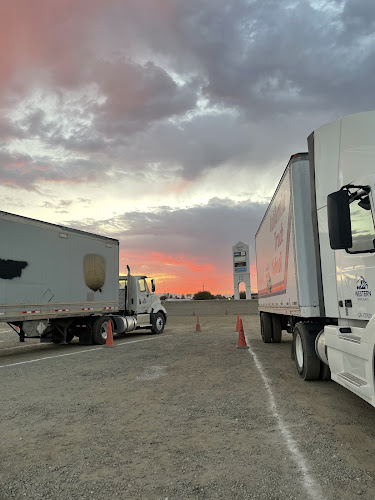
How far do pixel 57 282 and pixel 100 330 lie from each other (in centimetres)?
286

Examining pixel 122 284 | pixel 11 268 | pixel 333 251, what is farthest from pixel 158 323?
pixel 333 251

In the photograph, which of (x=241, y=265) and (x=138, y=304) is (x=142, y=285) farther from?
(x=241, y=265)

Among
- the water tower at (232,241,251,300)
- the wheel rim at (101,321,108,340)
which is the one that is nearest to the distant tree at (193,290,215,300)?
the water tower at (232,241,251,300)

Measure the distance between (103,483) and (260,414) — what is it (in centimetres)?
249

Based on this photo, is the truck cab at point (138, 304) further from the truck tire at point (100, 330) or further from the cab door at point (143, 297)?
the truck tire at point (100, 330)

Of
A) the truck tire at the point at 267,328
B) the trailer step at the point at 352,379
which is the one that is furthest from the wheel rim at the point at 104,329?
the trailer step at the point at 352,379

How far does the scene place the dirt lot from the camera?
3.15m

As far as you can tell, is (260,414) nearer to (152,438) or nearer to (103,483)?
(152,438)

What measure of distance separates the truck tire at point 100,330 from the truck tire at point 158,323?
3.72 metres

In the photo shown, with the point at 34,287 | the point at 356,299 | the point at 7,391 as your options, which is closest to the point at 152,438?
the point at 356,299

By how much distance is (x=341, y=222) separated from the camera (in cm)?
434

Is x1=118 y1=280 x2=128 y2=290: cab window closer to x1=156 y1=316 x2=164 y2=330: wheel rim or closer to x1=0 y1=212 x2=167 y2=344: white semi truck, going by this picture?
x1=0 y1=212 x2=167 y2=344: white semi truck

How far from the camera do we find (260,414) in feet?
16.5

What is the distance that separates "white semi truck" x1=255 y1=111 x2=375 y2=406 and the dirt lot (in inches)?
25.3
